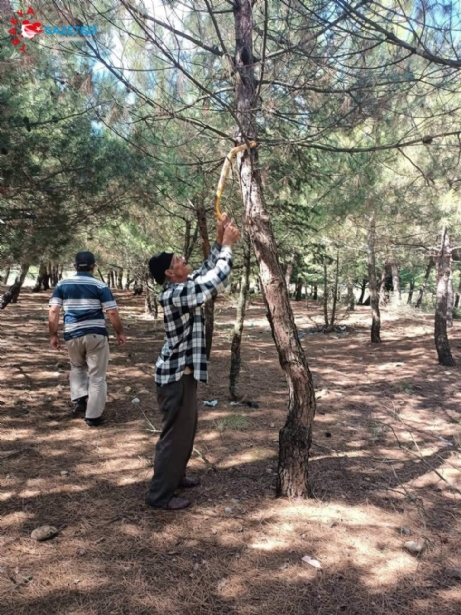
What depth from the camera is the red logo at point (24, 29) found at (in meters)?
3.10

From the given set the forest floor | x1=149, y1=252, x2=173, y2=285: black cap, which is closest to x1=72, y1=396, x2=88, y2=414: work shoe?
the forest floor

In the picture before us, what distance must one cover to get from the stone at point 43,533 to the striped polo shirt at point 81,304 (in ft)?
6.53

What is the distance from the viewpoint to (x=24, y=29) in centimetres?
345

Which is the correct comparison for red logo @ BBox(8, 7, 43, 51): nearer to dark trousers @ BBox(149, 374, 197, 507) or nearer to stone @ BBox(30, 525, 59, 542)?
dark trousers @ BBox(149, 374, 197, 507)

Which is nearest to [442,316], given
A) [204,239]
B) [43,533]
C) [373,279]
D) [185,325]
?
[373,279]

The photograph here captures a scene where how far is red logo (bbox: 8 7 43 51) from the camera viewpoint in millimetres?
3096

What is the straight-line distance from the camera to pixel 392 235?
10.9 m

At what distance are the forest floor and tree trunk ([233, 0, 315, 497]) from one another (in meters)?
0.28

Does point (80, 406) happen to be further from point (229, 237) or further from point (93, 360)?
point (229, 237)

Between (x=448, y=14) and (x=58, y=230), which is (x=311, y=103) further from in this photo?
(x=58, y=230)

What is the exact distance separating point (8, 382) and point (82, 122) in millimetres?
3587

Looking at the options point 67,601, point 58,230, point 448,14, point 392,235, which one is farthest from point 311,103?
point 392,235

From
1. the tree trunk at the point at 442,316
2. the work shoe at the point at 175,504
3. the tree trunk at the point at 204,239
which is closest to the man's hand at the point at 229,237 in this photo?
the work shoe at the point at 175,504

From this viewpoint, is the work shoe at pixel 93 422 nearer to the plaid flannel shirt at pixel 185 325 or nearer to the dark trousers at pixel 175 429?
the dark trousers at pixel 175 429
